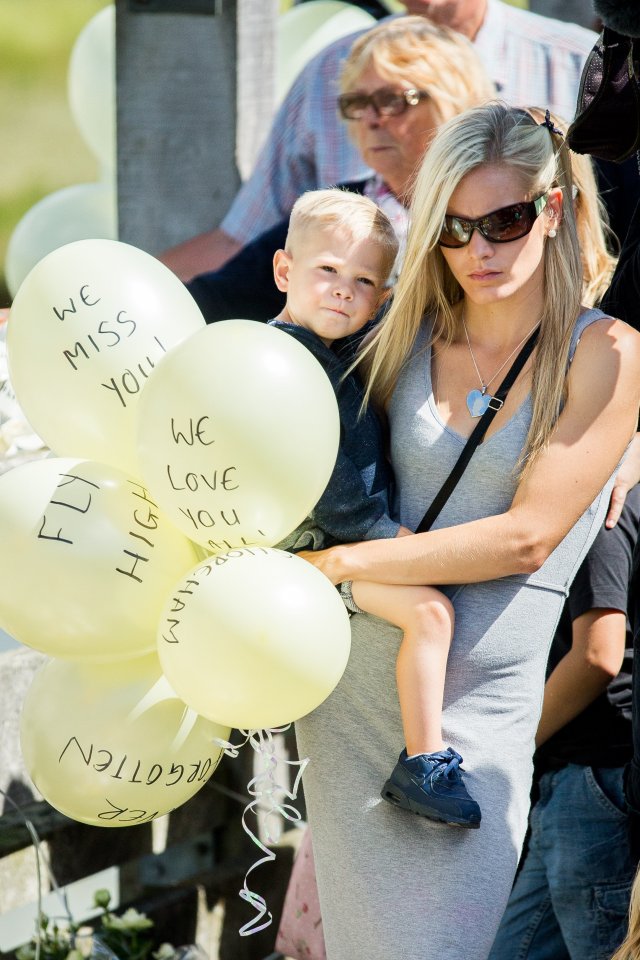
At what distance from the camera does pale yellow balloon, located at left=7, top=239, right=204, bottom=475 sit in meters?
1.72

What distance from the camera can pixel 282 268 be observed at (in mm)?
1976

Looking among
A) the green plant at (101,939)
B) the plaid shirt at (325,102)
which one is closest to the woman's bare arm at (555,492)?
the green plant at (101,939)

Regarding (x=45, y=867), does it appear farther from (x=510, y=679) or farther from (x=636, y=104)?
(x=636, y=104)

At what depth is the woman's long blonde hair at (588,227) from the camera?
77.7 inches

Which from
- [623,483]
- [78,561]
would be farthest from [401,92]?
[78,561]

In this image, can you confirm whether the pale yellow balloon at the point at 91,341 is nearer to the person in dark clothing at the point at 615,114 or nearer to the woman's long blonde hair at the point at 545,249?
the woman's long blonde hair at the point at 545,249

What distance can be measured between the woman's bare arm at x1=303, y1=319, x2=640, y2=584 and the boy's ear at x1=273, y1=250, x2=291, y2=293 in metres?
0.51

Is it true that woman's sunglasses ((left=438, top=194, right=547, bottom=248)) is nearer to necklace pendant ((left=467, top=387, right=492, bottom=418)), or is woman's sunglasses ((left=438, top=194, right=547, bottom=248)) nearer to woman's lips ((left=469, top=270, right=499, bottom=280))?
woman's lips ((left=469, top=270, right=499, bottom=280))

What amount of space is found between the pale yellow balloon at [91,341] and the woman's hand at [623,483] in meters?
0.90

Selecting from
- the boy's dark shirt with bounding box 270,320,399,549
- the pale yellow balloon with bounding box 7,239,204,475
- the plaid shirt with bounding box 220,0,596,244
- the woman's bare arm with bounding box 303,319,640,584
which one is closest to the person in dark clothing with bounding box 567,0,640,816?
the woman's bare arm with bounding box 303,319,640,584

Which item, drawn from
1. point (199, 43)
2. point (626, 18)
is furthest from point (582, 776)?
point (199, 43)

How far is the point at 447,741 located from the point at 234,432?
64 centimetres

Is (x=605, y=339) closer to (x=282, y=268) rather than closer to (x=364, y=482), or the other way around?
→ (x=364, y=482)

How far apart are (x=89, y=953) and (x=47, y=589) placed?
4.94 ft
